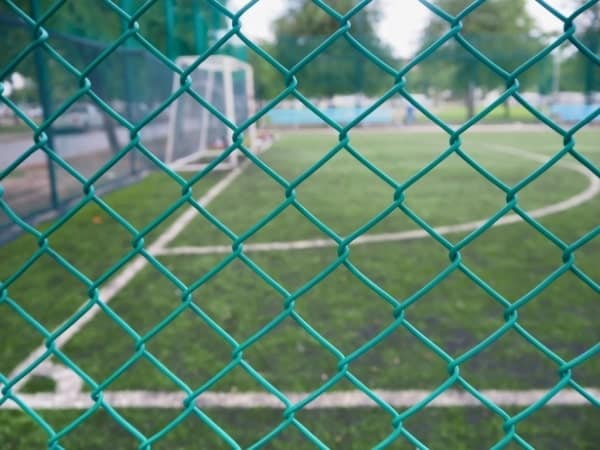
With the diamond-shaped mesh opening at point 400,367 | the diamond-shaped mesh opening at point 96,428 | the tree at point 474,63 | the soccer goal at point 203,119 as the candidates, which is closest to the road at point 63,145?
the soccer goal at point 203,119

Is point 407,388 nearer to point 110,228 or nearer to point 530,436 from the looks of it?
point 530,436

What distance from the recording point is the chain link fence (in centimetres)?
109

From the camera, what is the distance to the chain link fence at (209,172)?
3.59ft

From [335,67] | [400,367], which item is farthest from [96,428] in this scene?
[335,67]

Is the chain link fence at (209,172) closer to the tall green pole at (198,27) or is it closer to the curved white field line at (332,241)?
the curved white field line at (332,241)

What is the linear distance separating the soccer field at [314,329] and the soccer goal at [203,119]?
13.5ft

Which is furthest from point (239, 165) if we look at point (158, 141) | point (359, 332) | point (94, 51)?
point (359, 332)

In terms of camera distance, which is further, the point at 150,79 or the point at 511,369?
the point at 150,79

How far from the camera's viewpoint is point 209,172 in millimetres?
5305

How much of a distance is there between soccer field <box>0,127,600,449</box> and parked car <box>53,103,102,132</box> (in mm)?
1114

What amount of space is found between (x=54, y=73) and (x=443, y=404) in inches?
218

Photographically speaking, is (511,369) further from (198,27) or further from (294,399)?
(198,27)

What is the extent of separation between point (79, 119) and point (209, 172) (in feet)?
8.07

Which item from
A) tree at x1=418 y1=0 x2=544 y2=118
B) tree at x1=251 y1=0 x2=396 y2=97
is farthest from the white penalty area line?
tree at x1=251 y1=0 x2=396 y2=97
